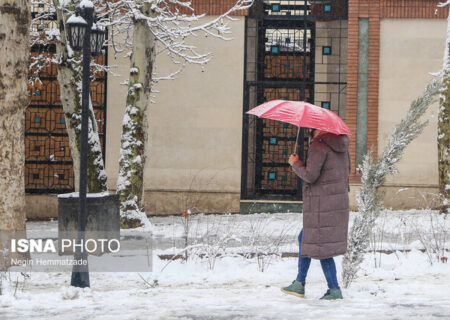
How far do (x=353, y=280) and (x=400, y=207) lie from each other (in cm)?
820

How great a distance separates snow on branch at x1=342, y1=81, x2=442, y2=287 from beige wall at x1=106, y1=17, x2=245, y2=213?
8.81m

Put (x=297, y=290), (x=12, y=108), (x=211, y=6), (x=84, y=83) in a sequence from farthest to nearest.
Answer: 1. (x=211, y=6)
2. (x=12, y=108)
3. (x=84, y=83)
4. (x=297, y=290)

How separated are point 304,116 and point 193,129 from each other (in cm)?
972

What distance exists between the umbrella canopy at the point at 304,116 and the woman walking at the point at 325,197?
0.15m

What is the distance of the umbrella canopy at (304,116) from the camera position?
708cm

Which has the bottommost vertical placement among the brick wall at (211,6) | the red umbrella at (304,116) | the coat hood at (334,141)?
the coat hood at (334,141)

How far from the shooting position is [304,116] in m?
7.20

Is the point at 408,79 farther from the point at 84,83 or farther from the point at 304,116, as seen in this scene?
the point at 84,83

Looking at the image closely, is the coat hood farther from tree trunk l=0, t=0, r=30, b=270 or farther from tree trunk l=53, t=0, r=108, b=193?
tree trunk l=53, t=0, r=108, b=193

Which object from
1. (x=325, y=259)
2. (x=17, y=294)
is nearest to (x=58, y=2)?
(x=17, y=294)

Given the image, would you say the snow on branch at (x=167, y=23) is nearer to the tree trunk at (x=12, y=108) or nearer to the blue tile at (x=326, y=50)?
the blue tile at (x=326, y=50)

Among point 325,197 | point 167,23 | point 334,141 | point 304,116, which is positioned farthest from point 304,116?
point 167,23

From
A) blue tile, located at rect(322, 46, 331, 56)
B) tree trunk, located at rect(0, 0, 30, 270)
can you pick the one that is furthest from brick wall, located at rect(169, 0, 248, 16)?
tree trunk, located at rect(0, 0, 30, 270)

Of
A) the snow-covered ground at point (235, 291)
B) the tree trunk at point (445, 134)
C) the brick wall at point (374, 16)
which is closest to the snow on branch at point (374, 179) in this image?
the snow-covered ground at point (235, 291)
